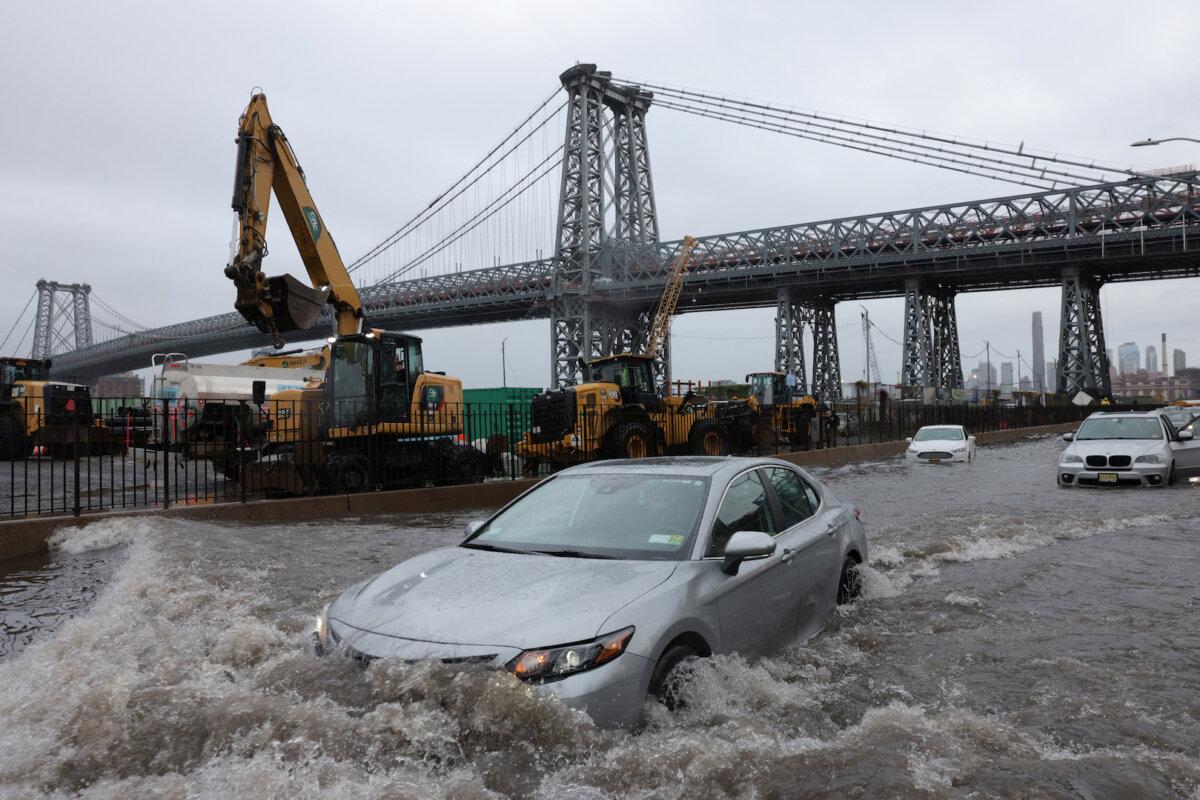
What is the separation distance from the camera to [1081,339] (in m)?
49.0

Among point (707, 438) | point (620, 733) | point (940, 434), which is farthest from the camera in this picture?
point (940, 434)

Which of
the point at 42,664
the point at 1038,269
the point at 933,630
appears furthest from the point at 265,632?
the point at 1038,269

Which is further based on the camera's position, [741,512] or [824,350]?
[824,350]

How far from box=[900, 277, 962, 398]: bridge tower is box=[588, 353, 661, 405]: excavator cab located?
31821 millimetres

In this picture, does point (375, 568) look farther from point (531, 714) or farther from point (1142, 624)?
point (1142, 624)

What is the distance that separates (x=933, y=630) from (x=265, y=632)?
4514 millimetres

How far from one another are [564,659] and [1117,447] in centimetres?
1506

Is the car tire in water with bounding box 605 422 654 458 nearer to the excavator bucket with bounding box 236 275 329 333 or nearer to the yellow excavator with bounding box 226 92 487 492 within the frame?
the yellow excavator with bounding box 226 92 487 492

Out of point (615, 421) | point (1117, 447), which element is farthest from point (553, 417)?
point (1117, 447)

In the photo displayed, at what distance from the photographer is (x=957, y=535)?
1041 cm

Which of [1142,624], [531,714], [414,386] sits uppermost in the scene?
[414,386]

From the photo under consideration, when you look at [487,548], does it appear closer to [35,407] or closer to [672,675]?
[672,675]

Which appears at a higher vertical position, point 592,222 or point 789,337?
point 592,222

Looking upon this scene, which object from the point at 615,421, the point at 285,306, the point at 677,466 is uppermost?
the point at 285,306
